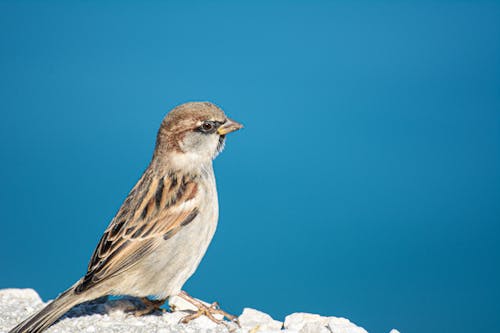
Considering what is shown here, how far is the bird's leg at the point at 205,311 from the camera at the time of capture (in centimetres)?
→ 614

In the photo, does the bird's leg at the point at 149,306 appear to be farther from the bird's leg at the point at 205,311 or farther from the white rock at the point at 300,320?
the white rock at the point at 300,320

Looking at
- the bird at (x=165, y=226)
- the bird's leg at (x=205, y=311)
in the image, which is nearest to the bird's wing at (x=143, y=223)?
the bird at (x=165, y=226)

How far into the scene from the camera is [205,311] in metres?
6.23

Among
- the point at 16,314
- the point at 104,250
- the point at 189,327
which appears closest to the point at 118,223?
the point at 104,250

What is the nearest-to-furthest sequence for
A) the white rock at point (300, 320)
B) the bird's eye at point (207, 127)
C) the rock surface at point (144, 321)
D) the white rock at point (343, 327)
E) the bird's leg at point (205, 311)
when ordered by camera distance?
the rock surface at point (144, 321)
the bird's leg at point (205, 311)
the bird's eye at point (207, 127)
the white rock at point (343, 327)
the white rock at point (300, 320)

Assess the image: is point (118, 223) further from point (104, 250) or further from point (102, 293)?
point (102, 293)

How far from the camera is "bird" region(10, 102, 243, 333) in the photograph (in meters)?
5.66

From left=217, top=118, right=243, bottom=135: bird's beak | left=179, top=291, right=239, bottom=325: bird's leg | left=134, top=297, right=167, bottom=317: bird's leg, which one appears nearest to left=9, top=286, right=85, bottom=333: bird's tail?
left=134, top=297, right=167, bottom=317: bird's leg

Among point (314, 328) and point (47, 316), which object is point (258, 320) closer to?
point (314, 328)

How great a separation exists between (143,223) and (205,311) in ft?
3.62

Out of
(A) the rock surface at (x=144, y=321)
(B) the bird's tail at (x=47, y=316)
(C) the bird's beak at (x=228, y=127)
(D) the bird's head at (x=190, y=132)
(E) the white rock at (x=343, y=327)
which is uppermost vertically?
(C) the bird's beak at (x=228, y=127)

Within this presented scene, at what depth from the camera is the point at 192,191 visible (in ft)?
20.0

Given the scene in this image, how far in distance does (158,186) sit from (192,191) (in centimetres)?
35

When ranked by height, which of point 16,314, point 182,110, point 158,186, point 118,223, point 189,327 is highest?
point 182,110
